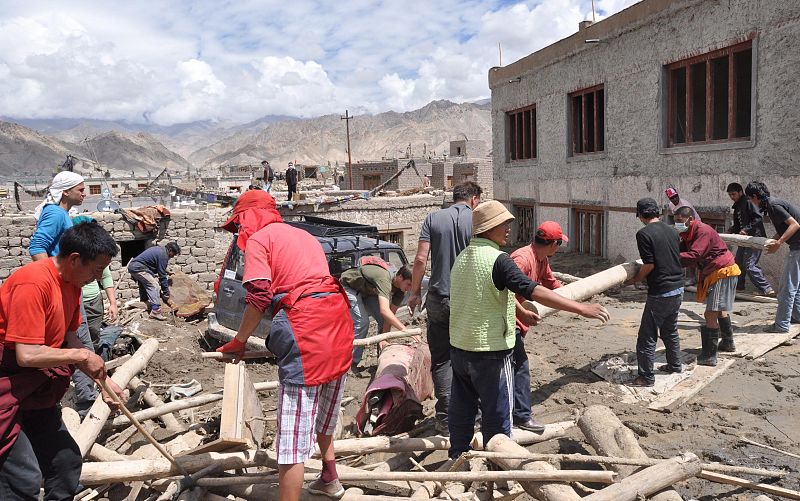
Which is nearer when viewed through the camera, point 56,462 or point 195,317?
point 56,462

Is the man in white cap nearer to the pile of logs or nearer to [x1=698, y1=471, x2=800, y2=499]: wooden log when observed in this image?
the pile of logs

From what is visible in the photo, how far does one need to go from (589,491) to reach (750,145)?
8.25 m

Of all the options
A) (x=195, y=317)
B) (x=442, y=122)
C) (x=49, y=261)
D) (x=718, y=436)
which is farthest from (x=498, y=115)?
(x=442, y=122)

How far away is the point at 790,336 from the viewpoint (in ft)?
23.5

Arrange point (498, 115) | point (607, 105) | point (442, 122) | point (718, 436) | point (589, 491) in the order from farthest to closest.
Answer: point (442, 122) < point (498, 115) < point (607, 105) < point (718, 436) < point (589, 491)

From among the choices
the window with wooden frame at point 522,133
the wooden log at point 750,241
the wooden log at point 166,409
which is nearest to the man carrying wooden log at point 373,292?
the wooden log at point 166,409

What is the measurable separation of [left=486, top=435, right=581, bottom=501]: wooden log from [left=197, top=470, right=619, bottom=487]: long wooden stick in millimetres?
58

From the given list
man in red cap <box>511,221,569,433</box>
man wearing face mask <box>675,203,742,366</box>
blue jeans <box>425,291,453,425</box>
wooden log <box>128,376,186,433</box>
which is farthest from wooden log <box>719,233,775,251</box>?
wooden log <box>128,376,186,433</box>

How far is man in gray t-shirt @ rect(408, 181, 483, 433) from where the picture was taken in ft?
17.2

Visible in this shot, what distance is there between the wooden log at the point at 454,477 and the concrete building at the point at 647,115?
7839 mm

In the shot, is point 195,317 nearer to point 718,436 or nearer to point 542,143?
point 718,436

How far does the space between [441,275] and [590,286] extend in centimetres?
135

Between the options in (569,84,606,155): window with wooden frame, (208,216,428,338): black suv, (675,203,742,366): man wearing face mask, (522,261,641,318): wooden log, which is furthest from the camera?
(569,84,606,155): window with wooden frame

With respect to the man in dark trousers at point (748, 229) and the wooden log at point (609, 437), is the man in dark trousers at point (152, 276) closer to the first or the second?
the wooden log at point (609, 437)
